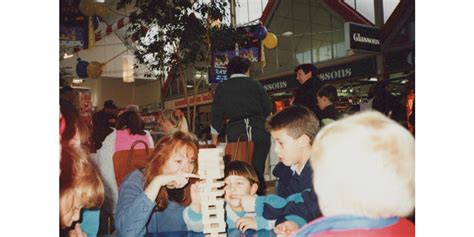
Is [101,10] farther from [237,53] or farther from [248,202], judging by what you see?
[248,202]

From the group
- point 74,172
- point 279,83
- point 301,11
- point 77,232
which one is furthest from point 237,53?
point 77,232

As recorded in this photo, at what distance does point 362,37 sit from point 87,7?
1589mm

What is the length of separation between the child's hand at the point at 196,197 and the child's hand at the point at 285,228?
476mm

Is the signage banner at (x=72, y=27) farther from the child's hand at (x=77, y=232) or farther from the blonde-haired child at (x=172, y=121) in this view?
the child's hand at (x=77, y=232)

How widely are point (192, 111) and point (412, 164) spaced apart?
1277mm

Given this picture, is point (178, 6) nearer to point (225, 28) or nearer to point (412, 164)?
point (225, 28)

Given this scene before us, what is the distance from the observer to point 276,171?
260 centimetres

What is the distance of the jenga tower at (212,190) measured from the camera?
2.48 meters

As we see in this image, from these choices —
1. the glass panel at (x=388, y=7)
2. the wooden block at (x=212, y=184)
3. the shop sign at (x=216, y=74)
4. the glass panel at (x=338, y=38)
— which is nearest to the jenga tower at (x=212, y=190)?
the wooden block at (x=212, y=184)

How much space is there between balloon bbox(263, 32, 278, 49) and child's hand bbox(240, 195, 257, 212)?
3.12 feet

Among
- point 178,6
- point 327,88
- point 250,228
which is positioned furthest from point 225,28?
point 250,228

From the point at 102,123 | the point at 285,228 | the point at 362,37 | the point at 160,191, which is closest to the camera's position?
the point at 102,123

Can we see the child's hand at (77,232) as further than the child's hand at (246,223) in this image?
No

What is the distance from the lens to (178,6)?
2.62 metres
